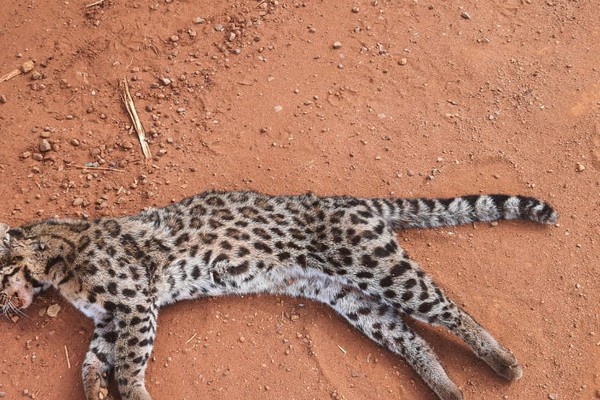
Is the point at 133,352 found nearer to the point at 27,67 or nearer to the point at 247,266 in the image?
the point at 247,266

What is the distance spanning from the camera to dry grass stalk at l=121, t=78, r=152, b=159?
623 cm

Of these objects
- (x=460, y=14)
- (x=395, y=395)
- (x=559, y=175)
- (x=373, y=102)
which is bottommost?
(x=395, y=395)

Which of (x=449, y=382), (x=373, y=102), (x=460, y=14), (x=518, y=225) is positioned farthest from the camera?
(x=460, y=14)

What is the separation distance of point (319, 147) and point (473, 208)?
69.7 inches

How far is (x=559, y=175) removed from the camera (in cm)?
599

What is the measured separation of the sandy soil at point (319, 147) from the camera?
516 centimetres

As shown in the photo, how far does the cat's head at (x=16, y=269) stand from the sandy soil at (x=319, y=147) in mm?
244

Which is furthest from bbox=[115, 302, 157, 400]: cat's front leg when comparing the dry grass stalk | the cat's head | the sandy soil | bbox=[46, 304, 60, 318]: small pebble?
the dry grass stalk

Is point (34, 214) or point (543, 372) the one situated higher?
point (34, 214)

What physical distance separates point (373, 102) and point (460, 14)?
5.84 ft

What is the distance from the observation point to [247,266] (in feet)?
17.8

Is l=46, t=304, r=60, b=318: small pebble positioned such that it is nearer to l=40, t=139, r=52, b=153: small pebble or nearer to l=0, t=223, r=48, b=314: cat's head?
l=0, t=223, r=48, b=314: cat's head

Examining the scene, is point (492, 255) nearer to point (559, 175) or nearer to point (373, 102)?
point (559, 175)

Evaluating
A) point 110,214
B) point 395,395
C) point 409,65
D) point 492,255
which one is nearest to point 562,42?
point 409,65
